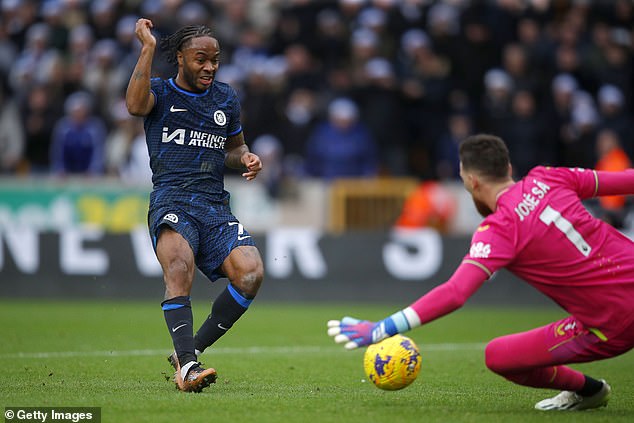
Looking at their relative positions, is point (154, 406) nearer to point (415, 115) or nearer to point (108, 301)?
point (108, 301)

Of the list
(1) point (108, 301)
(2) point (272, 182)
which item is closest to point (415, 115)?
(2) point (272, 182)

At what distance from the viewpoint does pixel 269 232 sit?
640 inches

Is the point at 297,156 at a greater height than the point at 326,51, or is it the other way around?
the point at 326,51

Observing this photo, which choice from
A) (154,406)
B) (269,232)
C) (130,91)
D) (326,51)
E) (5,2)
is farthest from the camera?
(5,2)

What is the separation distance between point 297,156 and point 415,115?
2084 mm

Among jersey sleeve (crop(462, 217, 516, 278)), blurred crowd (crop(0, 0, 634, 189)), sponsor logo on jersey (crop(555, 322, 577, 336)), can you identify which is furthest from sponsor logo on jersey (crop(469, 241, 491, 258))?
blurred crowd (crop(0, 0, 634, 189))

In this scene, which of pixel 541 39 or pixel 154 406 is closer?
pixel 154 406

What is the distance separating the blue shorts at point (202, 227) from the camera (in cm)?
776

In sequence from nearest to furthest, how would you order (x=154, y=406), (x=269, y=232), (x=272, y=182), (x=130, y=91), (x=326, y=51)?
(x=154, y=406)
(x=130, y=91)
(x=269, y=232)
(x=272, y=182)
(x=326, y=51)

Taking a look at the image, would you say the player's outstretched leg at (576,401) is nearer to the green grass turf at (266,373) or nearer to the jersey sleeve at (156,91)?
the green grass turf at (266,373)

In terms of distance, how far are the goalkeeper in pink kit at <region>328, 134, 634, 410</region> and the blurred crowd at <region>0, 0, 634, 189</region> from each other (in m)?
10.3

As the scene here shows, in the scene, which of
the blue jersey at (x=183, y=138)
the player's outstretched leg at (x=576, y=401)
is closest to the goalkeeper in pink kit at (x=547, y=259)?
the player's outstretched leg at (x=576, y=401)

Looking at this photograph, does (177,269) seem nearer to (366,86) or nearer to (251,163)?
(251,163)

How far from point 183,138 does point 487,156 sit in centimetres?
254
